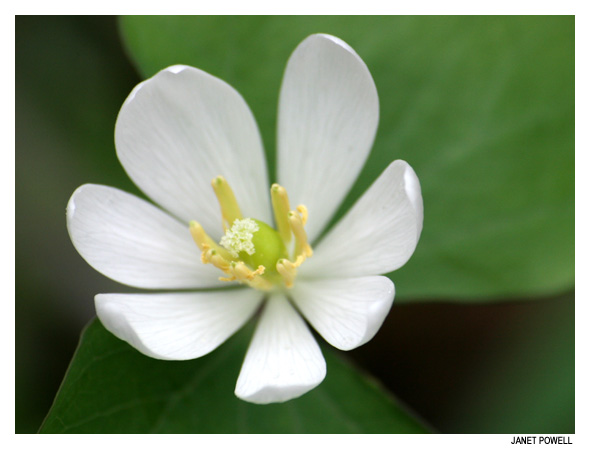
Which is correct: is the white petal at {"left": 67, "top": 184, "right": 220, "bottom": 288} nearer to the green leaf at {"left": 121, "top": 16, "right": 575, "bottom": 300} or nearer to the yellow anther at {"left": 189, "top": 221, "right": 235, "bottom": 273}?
the yellow anther at {"left": 189, "top": 221, "right": 235, "bottom": 273}

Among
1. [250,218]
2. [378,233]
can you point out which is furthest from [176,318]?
[378,233]

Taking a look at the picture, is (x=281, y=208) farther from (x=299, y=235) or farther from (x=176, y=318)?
(x=176, y=318)

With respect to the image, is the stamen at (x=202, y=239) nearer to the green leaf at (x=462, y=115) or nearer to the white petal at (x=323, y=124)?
the white petal at (x=323, y=124)

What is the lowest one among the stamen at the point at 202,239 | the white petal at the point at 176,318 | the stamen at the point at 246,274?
the white petal at the point at 176,318

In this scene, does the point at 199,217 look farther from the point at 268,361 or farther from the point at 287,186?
the point at 268,361

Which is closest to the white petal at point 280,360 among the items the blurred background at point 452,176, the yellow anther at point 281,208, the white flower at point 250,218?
the white flower at point 250,218

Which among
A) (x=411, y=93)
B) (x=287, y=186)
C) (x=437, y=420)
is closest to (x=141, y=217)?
(x=287, y=186)
